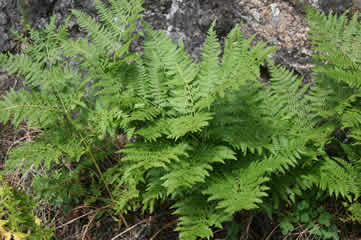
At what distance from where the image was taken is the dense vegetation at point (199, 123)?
219 centimetres

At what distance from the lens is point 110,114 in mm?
2334

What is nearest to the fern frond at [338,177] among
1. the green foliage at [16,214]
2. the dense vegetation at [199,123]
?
the dense vegetation at [199,123]

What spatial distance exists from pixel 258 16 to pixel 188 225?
203cm

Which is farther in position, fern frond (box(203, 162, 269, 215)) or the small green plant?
the small green plant

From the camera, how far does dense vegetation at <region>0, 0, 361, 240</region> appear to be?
2.19 m

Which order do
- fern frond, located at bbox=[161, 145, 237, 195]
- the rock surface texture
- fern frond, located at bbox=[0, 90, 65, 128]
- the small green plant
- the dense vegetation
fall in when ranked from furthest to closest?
1. the rock surface texture
2. the small green plant
3. fern frond, located at bbox=[0, 90, 65, 128]
4. the dense vegetation
5. fern frond, located at bbox=[161, 145, 237, 195]

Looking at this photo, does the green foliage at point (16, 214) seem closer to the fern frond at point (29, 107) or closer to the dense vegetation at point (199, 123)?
the dense vegetation at point (199, 123)

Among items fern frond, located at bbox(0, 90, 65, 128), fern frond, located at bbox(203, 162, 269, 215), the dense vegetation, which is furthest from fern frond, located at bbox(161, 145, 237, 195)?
fern frond, located at bbox(0, 90, 65, 128)

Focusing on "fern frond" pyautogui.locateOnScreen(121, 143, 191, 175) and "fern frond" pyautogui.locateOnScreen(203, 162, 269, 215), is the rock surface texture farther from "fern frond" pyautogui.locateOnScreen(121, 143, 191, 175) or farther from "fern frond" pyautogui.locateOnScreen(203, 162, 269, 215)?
"fern frond" pyautogui.locateOnScreen(203, 162, 269, 215)

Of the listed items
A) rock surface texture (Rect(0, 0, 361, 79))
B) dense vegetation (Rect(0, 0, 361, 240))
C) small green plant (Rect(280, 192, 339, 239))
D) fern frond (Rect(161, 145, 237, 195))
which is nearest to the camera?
fern frond (Rect(161, 145, 237, 195))

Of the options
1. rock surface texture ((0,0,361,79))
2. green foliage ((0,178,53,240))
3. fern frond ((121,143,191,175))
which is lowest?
green foliage ((0,178,53,240))

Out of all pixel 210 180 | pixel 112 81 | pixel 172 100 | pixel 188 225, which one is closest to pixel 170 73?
pixel 172 100

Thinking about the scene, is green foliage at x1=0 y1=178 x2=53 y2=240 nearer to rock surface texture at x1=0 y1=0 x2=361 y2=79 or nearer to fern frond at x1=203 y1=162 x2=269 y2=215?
fern frond at x1=203 y1=162 x2=269 y2=215

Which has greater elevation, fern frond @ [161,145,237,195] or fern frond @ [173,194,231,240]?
fern frond @ [161,145,237,195]
